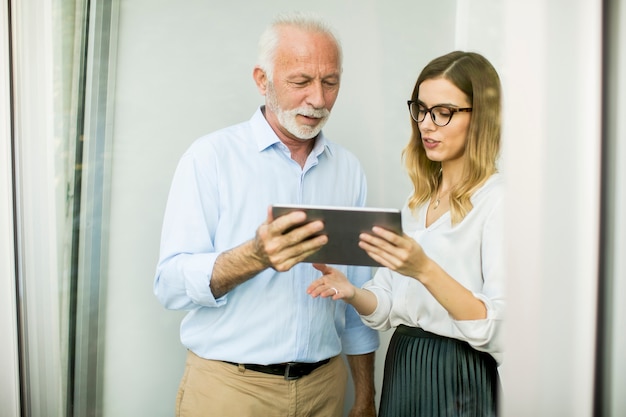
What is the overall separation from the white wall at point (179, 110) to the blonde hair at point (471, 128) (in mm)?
79

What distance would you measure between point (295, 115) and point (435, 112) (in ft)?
1.42

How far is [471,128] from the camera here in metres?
1.62

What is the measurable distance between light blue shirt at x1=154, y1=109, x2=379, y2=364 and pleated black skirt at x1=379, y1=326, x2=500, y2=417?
19 centimetres

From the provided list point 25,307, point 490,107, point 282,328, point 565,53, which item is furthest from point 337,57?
point 25,307

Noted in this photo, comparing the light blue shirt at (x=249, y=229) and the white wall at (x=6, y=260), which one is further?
the white wall at (x=6, y=260)

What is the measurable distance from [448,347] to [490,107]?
692mm

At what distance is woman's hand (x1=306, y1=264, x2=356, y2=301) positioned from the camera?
1877 millimetres

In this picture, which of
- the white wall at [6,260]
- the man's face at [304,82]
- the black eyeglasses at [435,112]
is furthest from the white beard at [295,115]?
the white wall at [6,260]

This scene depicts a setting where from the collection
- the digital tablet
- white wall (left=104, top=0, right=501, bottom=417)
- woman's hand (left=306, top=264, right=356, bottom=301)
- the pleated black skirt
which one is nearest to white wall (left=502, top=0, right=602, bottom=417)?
the pleated black skirt

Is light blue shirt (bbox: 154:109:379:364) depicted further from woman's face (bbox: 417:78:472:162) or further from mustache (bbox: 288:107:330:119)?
woman's face (bbox: 417:78:472:162)

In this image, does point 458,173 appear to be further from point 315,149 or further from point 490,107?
point 315,149

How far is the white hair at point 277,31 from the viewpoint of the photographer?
6.10 feet

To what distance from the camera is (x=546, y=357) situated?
4.56 feet

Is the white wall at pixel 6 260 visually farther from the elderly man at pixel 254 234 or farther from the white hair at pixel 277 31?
the white hair at pixel 277 31
